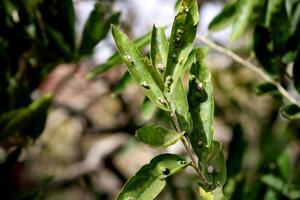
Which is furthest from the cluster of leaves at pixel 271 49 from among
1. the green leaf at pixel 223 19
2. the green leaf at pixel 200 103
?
the green leaf at pixel 200 103

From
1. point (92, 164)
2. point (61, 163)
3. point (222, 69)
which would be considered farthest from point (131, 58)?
point (61, 163)

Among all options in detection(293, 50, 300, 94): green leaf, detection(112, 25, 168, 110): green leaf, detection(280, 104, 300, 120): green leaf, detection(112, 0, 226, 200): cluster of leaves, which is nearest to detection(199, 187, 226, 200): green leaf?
detection(112, 0, 226, 200): cluster of leaves

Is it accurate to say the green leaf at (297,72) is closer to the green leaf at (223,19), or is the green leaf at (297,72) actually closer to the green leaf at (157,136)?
the green leaf at (223,19)

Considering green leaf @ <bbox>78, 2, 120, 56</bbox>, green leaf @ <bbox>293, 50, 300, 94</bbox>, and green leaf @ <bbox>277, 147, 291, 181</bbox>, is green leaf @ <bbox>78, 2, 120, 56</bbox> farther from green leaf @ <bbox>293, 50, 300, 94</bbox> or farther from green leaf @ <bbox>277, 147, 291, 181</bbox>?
green leaf @ <bbox>277, 147, 291, 181</bbox>

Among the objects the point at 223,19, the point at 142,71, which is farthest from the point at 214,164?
the point at 223,19

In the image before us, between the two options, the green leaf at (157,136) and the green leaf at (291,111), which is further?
the green leaf at (291,111)

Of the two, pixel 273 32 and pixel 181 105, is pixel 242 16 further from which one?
pixel 181 105
